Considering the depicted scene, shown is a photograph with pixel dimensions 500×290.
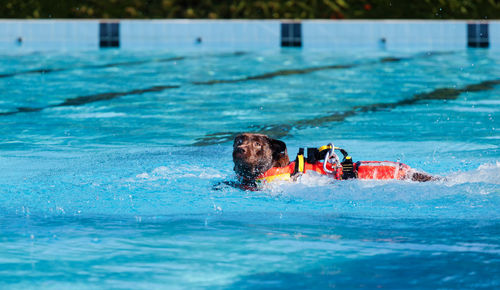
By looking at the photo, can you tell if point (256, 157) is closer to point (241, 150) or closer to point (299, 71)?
point (241, 150)

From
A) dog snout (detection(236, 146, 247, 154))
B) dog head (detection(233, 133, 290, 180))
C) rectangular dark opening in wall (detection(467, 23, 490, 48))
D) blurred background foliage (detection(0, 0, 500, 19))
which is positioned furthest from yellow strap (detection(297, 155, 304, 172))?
blurred background foliage (detection(0, 0, 500, 19))

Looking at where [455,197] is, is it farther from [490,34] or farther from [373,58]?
[490,34]

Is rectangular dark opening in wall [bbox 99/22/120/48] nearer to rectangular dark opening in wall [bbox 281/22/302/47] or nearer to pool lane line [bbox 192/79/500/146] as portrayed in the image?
rectangular dark opening in wall [bbox 281/22/302/47]

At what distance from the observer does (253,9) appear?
15.2m

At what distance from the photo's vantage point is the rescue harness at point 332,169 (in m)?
4.50

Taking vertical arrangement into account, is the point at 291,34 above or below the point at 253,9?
below

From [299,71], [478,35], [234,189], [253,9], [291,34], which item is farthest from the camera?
[253,9]

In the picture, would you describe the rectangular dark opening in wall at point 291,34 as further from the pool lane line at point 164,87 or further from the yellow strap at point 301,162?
the yellow strap at point 301,162

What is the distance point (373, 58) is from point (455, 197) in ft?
26.5

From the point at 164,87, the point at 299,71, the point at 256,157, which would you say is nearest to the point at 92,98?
the point at 164,87

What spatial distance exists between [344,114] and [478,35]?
722 centimetres

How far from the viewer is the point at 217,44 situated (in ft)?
46.6

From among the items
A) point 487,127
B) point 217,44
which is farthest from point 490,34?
point 487,127

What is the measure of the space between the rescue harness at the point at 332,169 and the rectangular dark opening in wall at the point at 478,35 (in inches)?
395
